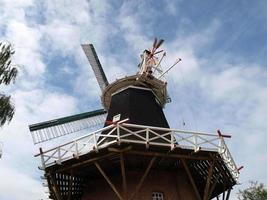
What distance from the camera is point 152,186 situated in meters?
15.6

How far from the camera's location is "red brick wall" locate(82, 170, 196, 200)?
15461mm

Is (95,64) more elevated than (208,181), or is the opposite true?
(95,64)

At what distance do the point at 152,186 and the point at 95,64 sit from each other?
11663 millimetres

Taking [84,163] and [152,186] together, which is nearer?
[84,163]

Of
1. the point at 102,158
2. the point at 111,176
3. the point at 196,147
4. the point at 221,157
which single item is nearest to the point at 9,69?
the point at 102,158

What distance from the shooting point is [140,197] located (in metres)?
15.2

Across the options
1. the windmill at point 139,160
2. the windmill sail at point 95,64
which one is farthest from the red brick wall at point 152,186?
the windmill sail at point 95,64

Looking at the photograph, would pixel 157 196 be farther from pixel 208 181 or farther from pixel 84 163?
pixel 84 163

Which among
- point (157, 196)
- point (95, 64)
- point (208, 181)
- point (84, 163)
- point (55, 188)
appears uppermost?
point (95, 64)

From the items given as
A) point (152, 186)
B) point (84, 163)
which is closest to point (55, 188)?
point (84, 163)

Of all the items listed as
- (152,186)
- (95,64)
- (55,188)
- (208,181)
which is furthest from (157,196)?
(95,64)

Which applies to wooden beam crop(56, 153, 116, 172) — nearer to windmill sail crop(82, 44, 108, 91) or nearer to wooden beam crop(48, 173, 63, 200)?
wooden beam crop(48, 173, 63, 200)

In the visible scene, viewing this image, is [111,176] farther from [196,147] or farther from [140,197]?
[196,147]

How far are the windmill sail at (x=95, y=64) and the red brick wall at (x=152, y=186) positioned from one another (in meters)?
8.88
